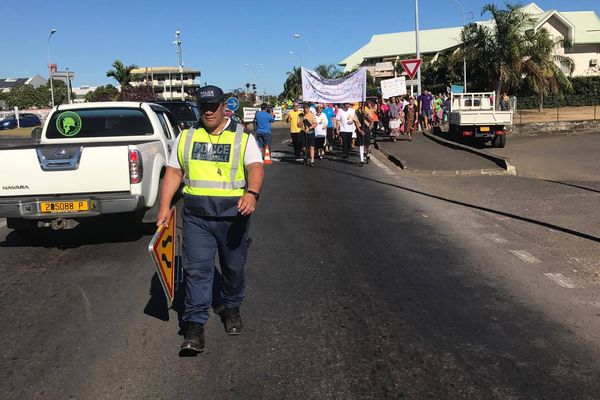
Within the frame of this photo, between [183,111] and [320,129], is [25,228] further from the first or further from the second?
[320,129]

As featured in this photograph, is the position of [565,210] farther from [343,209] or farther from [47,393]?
[47,393]

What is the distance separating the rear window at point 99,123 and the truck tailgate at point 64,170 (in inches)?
74.4

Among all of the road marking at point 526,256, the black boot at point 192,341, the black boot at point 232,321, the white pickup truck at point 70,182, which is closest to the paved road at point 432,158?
the road marking at point 526,256

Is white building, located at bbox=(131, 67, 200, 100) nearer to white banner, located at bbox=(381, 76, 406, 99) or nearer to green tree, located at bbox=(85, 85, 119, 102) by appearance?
green tree, located at bbox=(85, 85, 119, 102)

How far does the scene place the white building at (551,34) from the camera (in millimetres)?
54406

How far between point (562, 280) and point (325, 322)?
101 inches

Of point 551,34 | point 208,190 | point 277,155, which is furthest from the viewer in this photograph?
point 551,34

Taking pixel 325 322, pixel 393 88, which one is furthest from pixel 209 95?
pixel 393 88

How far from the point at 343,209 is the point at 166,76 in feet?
409

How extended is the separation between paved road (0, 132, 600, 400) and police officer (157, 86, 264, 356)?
0.44 m

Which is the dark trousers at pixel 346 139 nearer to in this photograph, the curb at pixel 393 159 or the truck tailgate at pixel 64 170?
the curb at pixel 393 159

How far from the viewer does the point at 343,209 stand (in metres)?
8.93

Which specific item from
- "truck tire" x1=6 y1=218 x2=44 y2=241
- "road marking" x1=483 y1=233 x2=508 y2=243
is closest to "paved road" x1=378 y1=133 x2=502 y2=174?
"road marking" x1=483 y1=233 x2=508 y2=243

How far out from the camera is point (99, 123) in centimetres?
811
